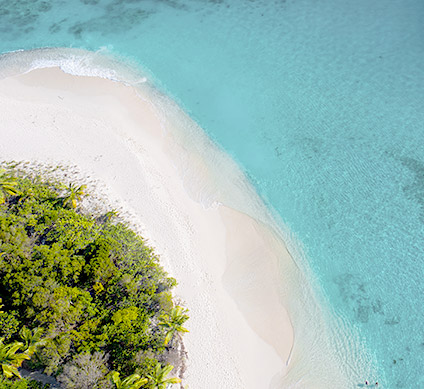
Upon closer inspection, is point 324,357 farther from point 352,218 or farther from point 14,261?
point 14,261

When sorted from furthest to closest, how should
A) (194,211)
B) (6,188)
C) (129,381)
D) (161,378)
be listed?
1. (194,211)
2. (6,188)
3. (161,378)
4. (129,381)

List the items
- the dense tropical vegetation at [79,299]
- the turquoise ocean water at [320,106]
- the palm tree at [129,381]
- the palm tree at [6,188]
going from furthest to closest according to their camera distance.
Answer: the palm tree at [6,188]
the turquoise ocean water at [320,106]
the dense tropical vegetation at [79,299]
the palm tree at [129,381]

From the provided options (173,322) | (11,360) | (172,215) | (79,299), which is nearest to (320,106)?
(172,215)

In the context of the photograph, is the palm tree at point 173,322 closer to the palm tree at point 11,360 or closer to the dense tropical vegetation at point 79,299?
the dense tropical vegetation at point 79,299

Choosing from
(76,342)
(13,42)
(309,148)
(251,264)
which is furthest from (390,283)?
(13,42)

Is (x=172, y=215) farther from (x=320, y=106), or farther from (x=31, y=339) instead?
(x=320, y=106)

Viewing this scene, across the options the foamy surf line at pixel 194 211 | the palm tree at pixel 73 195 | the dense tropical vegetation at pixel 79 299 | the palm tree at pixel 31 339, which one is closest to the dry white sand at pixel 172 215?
the foamy surf line at pixel 194 211

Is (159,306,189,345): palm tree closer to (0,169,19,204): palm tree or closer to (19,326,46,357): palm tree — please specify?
(19,326,46,357): palm tree
